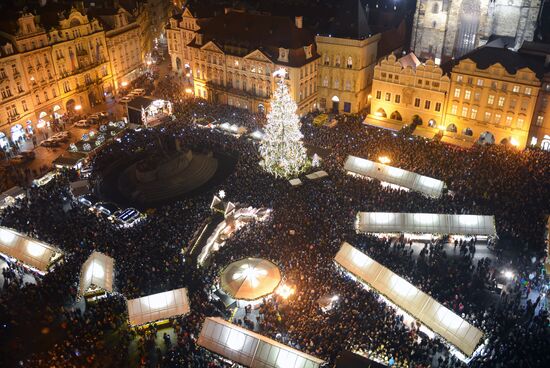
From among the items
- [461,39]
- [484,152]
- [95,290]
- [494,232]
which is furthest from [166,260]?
[461,39]

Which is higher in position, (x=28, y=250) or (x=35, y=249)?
(x=35, y=249)

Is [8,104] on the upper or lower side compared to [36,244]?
upper

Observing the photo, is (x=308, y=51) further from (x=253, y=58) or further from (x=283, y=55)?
(x=253, y=58)

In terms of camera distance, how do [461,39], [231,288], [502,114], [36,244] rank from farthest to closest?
[461,39], [502,114], [36,244], [231,288]

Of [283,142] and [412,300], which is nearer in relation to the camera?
[412,300]

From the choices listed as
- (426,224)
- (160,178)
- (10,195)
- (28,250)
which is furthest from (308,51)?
(28,250)

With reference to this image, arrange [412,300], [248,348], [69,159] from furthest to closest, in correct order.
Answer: [69,159] < [412,300] < [248,348]

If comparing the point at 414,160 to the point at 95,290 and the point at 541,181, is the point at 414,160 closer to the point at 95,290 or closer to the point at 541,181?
the point at 541,181
